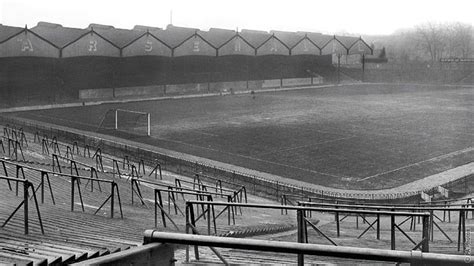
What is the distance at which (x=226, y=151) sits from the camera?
126ft

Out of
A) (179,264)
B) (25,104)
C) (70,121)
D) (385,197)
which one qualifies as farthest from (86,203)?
(25,104)

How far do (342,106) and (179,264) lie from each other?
2348 inches

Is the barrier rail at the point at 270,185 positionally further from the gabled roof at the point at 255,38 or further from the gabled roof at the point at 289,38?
the gabled roof at the point at 289,38

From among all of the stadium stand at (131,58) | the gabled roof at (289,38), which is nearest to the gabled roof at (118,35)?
the stadium stand at (131,58)

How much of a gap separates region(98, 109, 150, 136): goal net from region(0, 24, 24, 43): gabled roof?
47.1ft

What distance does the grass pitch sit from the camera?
33.7 meters

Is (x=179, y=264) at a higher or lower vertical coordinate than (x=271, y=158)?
higher

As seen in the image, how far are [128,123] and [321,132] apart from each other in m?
17.2

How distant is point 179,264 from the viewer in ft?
23.8

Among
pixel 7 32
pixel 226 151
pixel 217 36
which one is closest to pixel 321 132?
pixel 226 151

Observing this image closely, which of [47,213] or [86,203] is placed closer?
[47,213]

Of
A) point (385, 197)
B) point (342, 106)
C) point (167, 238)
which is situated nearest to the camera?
point (167, 238)

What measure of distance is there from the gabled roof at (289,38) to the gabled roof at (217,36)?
351 inches

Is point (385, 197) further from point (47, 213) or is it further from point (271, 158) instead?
point (47, 213)
